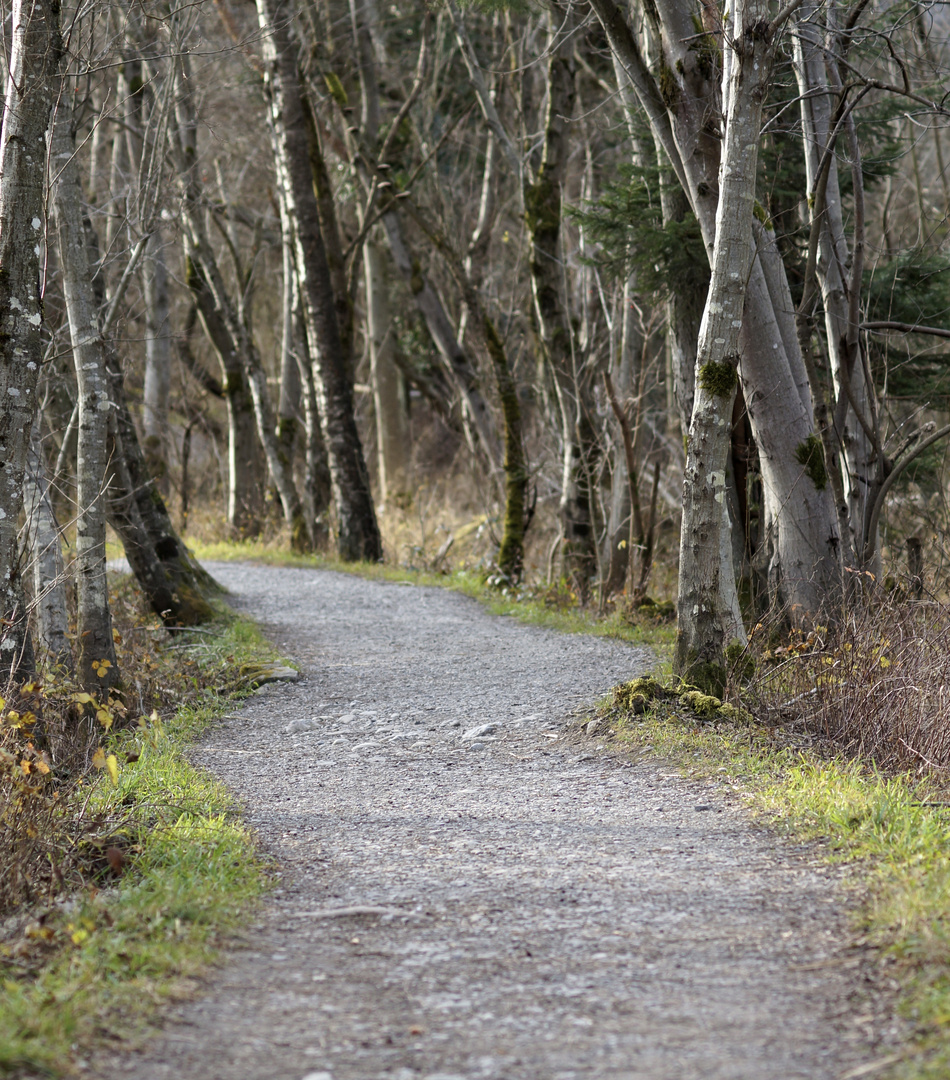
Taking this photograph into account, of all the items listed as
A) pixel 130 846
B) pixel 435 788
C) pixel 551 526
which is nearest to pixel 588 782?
pixel 435 788

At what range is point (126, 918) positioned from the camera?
3512 millimetres

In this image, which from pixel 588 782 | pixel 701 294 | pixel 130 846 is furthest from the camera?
pixel 701 294

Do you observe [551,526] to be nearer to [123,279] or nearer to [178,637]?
[178,637]

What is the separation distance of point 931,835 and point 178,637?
6960mm

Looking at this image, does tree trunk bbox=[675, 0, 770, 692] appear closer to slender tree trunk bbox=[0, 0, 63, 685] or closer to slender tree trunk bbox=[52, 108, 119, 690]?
slender tree trunk bbox=[0, 0, 63, 685]

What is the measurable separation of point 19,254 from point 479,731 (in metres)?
3.71

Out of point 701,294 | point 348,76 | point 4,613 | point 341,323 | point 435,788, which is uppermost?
point 348,76

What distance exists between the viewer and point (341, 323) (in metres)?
15.5

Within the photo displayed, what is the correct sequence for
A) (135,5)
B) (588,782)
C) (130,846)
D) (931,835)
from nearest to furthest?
(931,835) < (130,846) < (588,782) < (135,5)

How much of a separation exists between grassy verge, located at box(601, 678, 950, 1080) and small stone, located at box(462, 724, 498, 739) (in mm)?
723

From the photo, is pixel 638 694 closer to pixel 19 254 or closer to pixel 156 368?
pixel 19 254

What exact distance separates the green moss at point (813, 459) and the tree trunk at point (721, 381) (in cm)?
168

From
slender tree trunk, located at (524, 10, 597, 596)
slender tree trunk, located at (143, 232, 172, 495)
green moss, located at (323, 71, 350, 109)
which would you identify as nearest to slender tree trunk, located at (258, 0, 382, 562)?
green moss, located at (323, 71, 350, 109)

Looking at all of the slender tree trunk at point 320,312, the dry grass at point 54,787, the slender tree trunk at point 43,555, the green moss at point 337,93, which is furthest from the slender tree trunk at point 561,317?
the slender tree trunk at point 43,555
